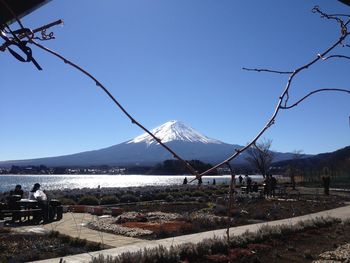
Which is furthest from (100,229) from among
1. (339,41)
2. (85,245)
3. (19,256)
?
(339,41)

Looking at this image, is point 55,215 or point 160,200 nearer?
point 55,215

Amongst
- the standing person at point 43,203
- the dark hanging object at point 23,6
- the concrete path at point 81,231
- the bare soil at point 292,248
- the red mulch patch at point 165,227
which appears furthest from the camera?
the standing person at point 43,203

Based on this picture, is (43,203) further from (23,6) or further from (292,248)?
(23,6)

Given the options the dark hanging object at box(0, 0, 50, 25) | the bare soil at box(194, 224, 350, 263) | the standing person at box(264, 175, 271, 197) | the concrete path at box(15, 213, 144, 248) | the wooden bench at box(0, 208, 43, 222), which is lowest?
the bare soil at box(194, 224, 350, 263)

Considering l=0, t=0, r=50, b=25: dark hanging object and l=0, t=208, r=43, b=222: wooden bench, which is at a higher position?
l=0, t=0, r=50, b=25: dark hanging object

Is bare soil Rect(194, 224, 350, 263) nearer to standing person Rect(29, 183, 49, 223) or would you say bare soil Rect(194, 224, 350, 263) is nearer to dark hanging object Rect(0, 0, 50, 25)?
dark hanging object Rect(0, 0, 50, 25)

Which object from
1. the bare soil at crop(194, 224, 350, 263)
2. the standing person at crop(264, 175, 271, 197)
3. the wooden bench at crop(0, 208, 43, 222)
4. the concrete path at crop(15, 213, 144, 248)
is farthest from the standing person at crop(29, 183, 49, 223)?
the standing person at crop(264, 175, 271, 197)

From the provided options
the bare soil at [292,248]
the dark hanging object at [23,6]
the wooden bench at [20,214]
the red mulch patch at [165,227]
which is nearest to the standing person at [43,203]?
the wooden bench at [20,214]

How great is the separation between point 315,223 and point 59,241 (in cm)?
852

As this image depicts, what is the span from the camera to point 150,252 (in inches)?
363

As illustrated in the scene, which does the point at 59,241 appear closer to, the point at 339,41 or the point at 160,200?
the point at 339,41

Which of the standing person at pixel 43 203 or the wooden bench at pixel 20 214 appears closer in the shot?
the wooden bench at pixel 20 214

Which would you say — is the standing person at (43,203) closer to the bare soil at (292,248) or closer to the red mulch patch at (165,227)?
the red mulch patch at (165,227)

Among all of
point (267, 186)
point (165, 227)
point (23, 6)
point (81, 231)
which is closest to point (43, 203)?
point (81, 231)
